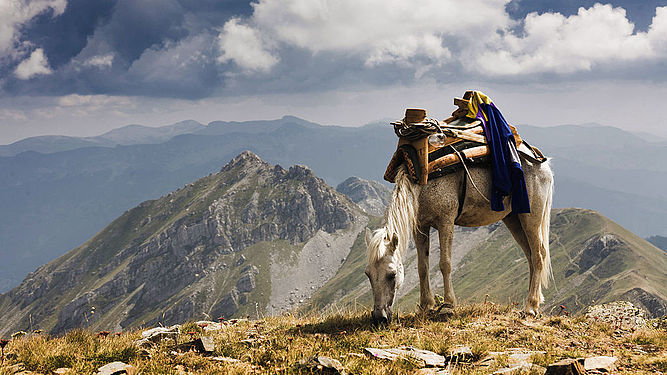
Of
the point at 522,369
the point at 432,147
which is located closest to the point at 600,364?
the point at 522,369

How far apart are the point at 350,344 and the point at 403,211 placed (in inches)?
133

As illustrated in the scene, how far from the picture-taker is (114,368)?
220 inches

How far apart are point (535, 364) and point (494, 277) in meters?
209

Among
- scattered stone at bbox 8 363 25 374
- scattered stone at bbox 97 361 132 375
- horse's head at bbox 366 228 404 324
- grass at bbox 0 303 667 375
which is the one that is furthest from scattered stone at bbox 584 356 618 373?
scattered stone at bbox 8 363 25 374

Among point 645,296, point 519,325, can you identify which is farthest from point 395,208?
point 645,296

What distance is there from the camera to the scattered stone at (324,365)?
5633mm

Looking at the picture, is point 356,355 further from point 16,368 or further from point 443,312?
point 16,368

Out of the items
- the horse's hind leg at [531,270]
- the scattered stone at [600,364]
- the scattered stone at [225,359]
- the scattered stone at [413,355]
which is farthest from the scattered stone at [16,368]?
the horse's hind leg at [531,270]

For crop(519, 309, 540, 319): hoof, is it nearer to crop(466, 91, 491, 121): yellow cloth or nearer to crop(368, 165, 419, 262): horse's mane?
crop(368, 165, 419, 262): horse's mane

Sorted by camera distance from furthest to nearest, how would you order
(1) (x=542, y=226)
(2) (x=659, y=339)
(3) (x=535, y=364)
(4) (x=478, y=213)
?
(1) (x=542, y=226)
(4) (x=478, y=213)
(2) (x=659, y=339)
(3) (x=535, y=364)

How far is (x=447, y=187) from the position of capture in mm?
9984

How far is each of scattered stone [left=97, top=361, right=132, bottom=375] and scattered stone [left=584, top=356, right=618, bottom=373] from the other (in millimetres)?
6760

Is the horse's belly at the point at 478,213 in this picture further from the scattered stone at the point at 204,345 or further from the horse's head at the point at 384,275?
the scattered stone at the point at 204,345

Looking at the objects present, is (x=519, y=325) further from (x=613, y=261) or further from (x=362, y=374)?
(x=613, y=261)
